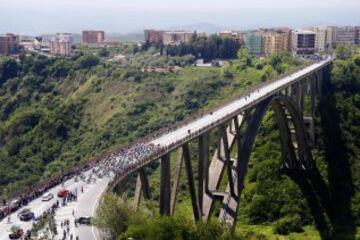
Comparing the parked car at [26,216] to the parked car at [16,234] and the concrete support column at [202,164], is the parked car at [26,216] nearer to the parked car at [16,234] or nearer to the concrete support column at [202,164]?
the parked car at [16,234]

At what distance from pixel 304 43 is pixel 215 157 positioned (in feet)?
354

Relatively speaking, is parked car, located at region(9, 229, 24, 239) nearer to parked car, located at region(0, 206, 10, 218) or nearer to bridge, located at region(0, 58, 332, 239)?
bridge, located at region(0, 58, 332, 239)

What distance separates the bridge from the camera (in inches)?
1307

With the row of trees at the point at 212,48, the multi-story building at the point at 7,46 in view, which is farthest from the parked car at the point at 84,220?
the multi-story building at the point at 7,46

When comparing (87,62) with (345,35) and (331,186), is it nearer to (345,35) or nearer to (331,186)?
(331,186)

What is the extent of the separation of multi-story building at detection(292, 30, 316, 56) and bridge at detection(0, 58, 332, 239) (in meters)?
70.7

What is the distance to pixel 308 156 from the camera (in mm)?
68812

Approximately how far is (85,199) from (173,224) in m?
6.57

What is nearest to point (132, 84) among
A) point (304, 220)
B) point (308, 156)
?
point (308, 156)

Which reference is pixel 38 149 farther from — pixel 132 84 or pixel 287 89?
pixel 287 89

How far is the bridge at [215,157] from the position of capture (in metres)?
33.2

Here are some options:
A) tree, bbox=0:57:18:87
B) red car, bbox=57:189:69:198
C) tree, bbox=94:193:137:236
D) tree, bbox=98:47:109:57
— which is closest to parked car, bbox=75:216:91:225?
tree, bbox=94:193:137:236

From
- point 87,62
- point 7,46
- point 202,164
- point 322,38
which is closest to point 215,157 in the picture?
point 202,164

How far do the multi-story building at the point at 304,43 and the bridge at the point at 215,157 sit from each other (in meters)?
70.7
